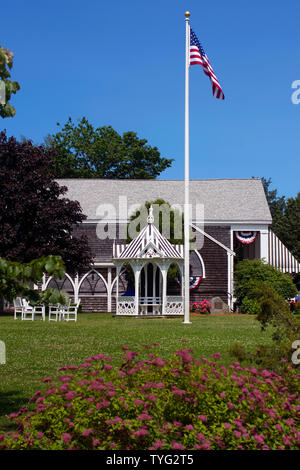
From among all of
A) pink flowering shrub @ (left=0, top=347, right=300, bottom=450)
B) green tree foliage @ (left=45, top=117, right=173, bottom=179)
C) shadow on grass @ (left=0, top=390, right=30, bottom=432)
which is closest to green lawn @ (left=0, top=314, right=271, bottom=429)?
shadow on grass @ (left=0, top=390, right=30, bottom=432)

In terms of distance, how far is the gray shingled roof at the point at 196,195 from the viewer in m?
37.1

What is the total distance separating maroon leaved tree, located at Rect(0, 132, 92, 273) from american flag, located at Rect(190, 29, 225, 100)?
33.7 ft

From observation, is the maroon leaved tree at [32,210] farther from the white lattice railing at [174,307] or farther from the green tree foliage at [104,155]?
the green tree foliage at [104,155]

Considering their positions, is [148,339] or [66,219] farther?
[66,219]

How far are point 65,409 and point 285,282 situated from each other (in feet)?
91.6

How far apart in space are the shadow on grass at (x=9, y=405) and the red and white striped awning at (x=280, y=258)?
31.7m

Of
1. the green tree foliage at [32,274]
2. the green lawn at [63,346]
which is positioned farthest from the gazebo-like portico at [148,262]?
the green tree foliage at [32,274]

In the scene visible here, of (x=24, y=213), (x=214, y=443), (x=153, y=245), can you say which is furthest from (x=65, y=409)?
(x=24, y=213)

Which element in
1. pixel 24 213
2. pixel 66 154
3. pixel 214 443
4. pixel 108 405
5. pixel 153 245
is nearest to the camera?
pixel 214 443

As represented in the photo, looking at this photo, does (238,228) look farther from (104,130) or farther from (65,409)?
(65,409)

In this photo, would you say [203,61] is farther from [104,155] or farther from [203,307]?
[104,155]

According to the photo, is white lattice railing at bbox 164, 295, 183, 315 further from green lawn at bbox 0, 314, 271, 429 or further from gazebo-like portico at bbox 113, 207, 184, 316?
Answer: green lawn at bbox 0, 314, 271, 429

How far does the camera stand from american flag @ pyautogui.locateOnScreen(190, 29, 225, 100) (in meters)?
21.6

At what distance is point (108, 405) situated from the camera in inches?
196
